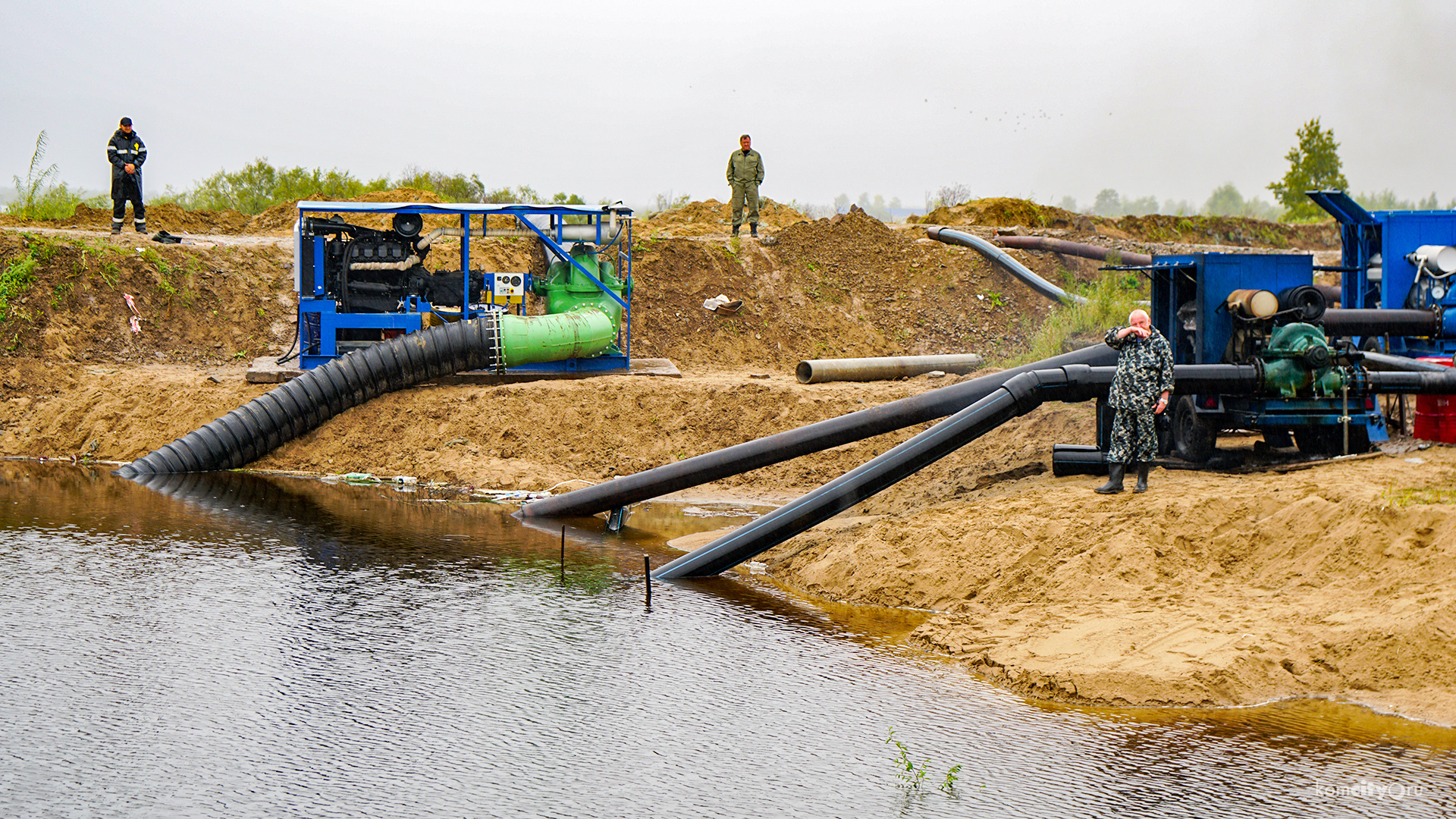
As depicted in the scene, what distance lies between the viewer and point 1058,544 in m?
8.70

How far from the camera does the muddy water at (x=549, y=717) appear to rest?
17.1 ft

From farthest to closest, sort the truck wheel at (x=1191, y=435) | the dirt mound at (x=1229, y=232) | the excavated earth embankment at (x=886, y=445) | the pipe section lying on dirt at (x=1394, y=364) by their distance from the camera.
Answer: the dirt mound at (x=1229, y=232)
the truck wheel at (x=1191, y=435)
the pipe section lying on dirt at (x=1394, y=364)
the excavated earth embankment at (x=886, y=445)


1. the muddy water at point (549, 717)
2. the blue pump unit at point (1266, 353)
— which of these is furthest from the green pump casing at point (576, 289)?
the blue pump unit at point (1266, 353)

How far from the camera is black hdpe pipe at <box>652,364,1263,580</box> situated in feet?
31.2

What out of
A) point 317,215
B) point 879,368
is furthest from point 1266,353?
point 317,215

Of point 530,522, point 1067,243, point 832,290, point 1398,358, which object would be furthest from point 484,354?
point 1067,243

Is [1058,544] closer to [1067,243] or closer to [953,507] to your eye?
[953,507]

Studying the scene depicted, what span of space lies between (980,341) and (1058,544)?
46.2ft

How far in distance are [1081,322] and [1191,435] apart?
849 cm

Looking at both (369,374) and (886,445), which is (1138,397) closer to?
(886,445)

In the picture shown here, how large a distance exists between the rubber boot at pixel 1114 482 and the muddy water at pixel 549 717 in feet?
7.45

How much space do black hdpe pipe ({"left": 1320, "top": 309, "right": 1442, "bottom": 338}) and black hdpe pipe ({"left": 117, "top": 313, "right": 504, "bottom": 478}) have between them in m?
9.96

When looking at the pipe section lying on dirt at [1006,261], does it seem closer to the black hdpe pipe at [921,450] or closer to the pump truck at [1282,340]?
the pump truck at [1282,340]

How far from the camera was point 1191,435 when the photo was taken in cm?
1089
